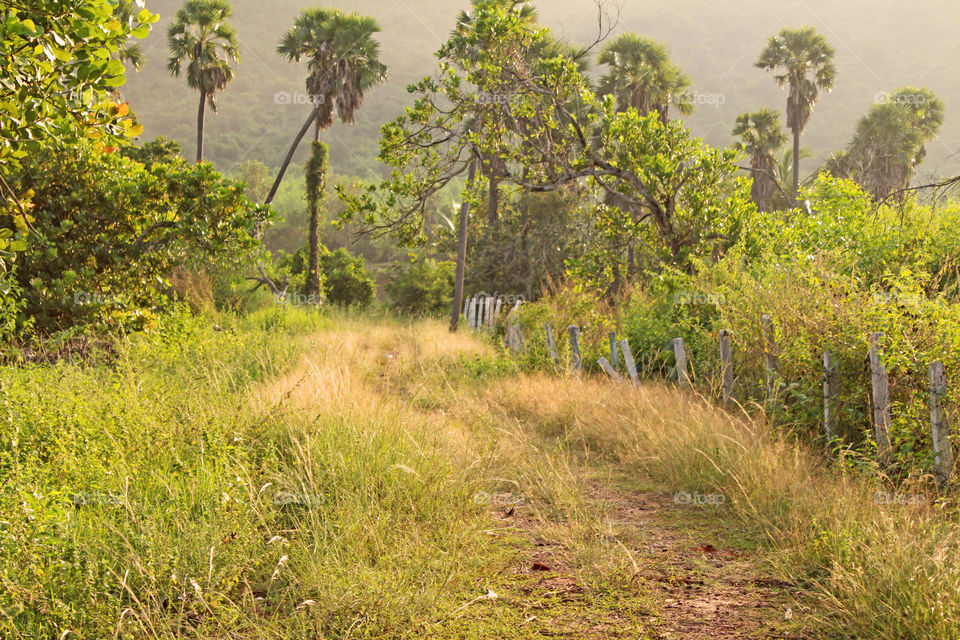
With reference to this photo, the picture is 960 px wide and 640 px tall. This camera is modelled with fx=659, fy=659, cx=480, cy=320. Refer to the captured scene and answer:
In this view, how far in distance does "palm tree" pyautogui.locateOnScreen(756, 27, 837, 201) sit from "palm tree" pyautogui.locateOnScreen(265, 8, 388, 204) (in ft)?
76.2

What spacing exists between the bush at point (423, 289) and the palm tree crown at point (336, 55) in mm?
7035

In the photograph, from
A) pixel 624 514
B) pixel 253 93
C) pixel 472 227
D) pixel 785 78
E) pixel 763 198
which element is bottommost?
pixel 624 514

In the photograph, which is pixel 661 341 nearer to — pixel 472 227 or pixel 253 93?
pixel 472 227

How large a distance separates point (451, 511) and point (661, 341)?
580 cm

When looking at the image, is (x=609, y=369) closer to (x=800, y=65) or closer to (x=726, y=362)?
(x=726, y=362)

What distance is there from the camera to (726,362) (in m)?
7.04

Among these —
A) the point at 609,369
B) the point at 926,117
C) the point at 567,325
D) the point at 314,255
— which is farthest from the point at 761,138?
the point at 609,369

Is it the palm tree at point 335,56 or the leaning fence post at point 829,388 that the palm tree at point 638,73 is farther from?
the leaning fence post at point 829,388

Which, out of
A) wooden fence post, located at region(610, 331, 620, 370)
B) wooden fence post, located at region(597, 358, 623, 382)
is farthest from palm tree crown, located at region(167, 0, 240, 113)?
wooden fence post, located at region(597, 358, 623, 382)

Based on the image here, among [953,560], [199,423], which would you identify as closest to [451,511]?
[199,423]

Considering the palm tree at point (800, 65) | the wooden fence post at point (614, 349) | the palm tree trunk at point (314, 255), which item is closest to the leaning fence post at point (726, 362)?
the wooden fence post at point (614, 349)

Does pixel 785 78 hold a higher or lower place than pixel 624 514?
higher

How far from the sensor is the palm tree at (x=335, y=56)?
26.8 meters

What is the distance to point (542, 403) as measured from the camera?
806 cm
